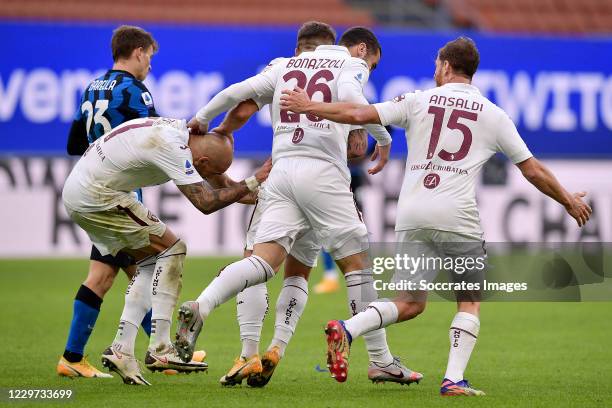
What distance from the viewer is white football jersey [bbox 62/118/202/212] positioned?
716 centimetres

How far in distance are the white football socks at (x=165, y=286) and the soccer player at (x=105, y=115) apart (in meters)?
0.61

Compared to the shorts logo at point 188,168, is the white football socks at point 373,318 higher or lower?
lower

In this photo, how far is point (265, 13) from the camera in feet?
71.4

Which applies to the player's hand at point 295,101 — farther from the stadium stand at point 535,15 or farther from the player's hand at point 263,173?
the stadium stand at point 535,15

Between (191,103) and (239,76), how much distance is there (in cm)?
89

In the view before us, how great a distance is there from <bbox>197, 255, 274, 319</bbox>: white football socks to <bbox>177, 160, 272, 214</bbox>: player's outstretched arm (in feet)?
1.27

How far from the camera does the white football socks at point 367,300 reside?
24.3 feet

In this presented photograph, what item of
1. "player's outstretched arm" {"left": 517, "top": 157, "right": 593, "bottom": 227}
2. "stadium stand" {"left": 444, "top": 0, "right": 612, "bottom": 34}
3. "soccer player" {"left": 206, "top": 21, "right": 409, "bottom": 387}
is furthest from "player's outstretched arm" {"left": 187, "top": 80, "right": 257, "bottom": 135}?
"stadium stand" {"left": 444, "top": 0, "right": 612, "bottom": 34}

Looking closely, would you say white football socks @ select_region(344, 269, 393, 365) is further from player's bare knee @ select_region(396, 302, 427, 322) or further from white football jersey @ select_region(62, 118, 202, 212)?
white football jersey @ select_region(62, 118, 202, 212)

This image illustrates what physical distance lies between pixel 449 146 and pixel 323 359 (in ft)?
8.75

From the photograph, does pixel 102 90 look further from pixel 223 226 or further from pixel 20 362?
pixel 223 226

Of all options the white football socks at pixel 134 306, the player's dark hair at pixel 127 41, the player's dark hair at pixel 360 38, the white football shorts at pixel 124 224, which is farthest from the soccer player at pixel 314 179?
the player's dark hair at pixel 127 41

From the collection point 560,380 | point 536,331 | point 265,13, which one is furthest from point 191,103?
point 560,380

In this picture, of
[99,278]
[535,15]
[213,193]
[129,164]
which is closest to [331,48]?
[213,193]
